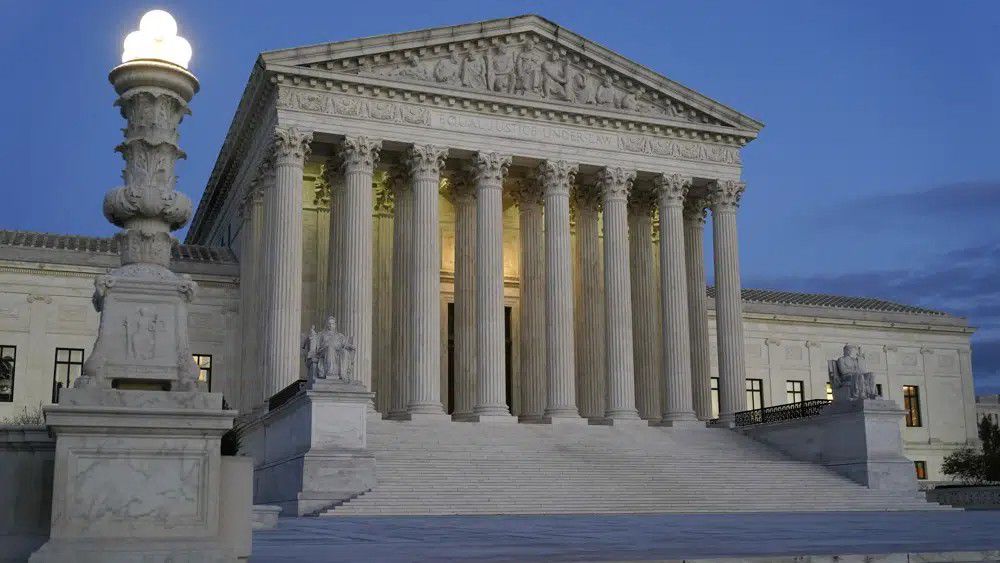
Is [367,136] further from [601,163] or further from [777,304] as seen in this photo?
[777,304]

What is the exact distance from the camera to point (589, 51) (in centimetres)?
4372

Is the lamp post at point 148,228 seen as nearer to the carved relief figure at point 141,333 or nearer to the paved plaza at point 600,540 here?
the carved relief figure at point 141,333

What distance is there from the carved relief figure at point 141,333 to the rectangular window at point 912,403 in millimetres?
58102

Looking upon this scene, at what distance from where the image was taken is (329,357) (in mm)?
30047

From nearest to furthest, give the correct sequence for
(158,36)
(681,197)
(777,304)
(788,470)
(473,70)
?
(158,36) → (788,470) → (473,70) → (681,197) → (777,304)

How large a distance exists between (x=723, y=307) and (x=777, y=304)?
51.5 feet

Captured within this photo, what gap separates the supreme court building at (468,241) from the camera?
39.0 metres

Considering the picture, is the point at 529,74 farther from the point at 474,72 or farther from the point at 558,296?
the point at 558,296

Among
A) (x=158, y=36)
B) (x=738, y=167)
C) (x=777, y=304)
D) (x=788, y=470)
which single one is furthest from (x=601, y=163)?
(x=158, y=36)

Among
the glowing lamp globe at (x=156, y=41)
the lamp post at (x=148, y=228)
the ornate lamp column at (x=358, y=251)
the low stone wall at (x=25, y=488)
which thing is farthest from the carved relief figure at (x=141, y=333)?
the ornate lamp column at (x=358, y=251)

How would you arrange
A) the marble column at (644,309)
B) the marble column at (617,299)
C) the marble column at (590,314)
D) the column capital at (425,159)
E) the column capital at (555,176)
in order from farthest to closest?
the marble column at (644,309)
the marble column at (590,314)
the column capital at (555,176)
the marble column at (617,299)
the column capital at (425,159)

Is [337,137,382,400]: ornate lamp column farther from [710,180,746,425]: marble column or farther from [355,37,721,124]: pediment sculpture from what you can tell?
[710,180,746,425]: marble column

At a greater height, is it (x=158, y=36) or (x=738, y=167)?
(x=738, y=167)

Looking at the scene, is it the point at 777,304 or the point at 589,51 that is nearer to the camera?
the point at 589,51
